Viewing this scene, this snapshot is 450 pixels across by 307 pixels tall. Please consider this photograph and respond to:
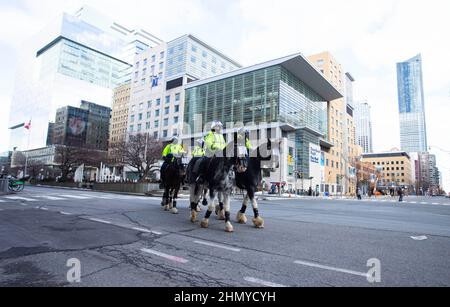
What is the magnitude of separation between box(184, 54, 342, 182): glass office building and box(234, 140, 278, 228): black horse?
149 feet

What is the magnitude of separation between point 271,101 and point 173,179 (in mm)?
46090

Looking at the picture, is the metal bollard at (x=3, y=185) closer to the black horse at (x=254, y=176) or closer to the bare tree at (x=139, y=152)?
the black horse at (x=254, y=176)

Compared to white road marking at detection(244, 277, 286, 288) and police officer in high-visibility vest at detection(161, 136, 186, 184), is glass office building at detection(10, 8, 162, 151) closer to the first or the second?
police officer in high-visibility vest at detection(161, 136, 186, 184)

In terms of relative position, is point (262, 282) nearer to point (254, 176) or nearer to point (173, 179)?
point (254, 176)

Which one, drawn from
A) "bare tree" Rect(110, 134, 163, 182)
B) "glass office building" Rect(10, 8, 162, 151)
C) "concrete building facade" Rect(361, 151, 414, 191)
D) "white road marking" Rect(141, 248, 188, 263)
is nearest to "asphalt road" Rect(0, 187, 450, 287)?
"white road marking" Rect(141, 248, 188, 263)

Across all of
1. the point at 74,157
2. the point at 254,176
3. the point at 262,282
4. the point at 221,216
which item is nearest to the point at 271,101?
the point at 74,157

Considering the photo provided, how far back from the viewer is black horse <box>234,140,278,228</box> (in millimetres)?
6617

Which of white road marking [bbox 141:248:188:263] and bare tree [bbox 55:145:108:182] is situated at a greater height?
bare tree [bbox 55:145:108:182]

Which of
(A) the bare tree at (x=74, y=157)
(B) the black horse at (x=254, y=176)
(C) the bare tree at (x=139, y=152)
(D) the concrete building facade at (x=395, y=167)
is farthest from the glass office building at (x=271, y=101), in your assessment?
(D) the concrete building facade at (x=395, y=167)

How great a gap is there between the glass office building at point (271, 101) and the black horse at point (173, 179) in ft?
144

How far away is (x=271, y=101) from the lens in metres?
53.2

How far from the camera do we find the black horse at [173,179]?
30.8ft

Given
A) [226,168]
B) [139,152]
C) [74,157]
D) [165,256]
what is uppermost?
[139,152]
